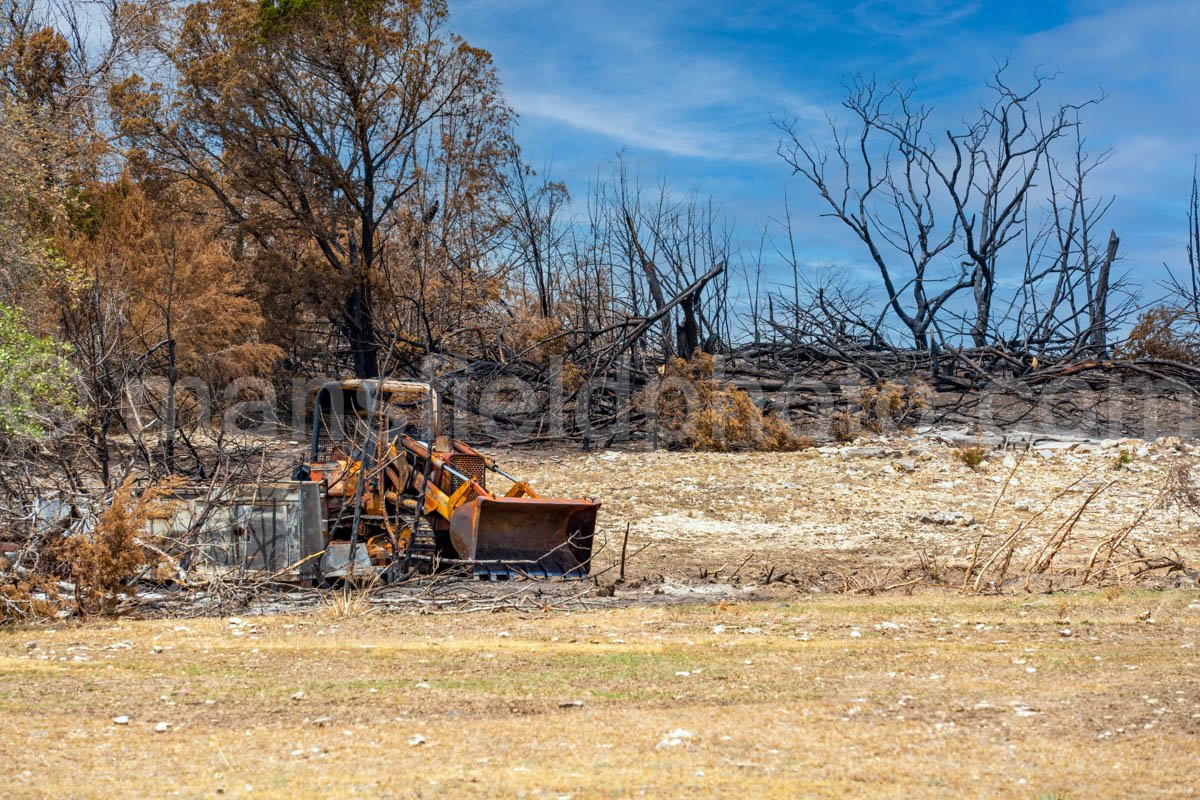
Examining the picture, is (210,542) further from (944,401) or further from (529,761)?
(944,401)

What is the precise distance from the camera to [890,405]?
891 inches

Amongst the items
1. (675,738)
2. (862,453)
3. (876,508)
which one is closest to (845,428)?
(862,453)

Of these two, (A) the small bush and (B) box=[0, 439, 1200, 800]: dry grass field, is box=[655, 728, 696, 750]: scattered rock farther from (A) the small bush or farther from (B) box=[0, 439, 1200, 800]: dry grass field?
(A) the small bush

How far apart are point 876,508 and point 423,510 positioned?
7.67m

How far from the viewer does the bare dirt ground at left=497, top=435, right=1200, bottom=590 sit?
12797mm

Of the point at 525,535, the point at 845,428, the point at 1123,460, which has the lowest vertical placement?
the point at 525,535

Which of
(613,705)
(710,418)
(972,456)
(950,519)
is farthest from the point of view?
(710,418)

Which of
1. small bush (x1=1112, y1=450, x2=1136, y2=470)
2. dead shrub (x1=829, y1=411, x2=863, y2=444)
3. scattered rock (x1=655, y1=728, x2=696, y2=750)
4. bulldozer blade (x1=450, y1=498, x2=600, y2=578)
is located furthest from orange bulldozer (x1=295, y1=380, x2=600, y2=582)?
dead shrub (x1=829, y1=411, x2=863, y2=444)

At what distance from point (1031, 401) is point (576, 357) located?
8982 mm

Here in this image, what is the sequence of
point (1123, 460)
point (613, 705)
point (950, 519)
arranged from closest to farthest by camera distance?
point (613, 705) < point (950, 519) < point (1123, 460)

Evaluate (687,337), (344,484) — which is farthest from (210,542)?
(687,337)

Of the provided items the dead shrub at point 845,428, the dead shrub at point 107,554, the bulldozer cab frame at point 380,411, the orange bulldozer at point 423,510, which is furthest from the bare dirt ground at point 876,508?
the dead shrub at point 107,554

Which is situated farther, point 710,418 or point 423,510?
point 710,418

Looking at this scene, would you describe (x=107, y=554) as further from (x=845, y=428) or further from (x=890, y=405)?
(x=890, y=405)
